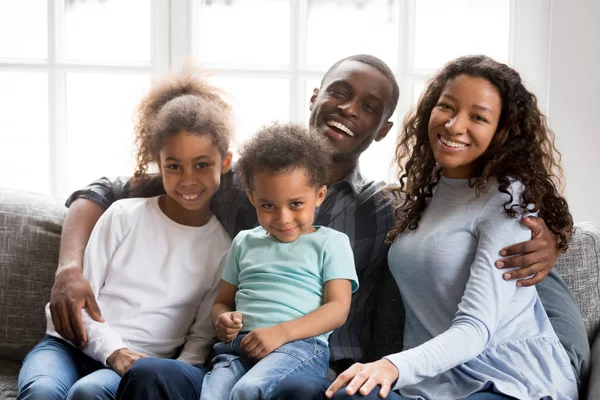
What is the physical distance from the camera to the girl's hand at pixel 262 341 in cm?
172

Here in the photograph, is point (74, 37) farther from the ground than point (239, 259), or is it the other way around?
point (74, 37)

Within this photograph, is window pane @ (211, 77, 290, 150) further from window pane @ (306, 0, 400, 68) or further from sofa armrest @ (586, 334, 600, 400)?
sofa armrest @ (586, 334, 600, 400)

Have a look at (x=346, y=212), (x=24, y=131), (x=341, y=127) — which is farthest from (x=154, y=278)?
(x=24, y=131)

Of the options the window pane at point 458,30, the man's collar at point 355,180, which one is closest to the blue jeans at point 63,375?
the man's collar at point 355,180

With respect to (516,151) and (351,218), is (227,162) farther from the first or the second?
(516,151)

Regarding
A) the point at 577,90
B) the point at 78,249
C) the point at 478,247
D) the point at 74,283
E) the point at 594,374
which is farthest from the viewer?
the point at 577,90

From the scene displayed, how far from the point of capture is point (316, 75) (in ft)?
9.48

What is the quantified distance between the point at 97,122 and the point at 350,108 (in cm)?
133

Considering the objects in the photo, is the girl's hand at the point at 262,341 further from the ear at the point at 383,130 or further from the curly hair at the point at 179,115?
the ear at the point at 383,130

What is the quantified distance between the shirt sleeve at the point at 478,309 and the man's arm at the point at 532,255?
2 centimetres

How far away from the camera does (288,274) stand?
183 centimetres

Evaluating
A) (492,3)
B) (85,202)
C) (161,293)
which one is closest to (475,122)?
(161,293)

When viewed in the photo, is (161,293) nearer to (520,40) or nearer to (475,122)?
(475,122)

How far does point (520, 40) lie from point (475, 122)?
1.21 meters
